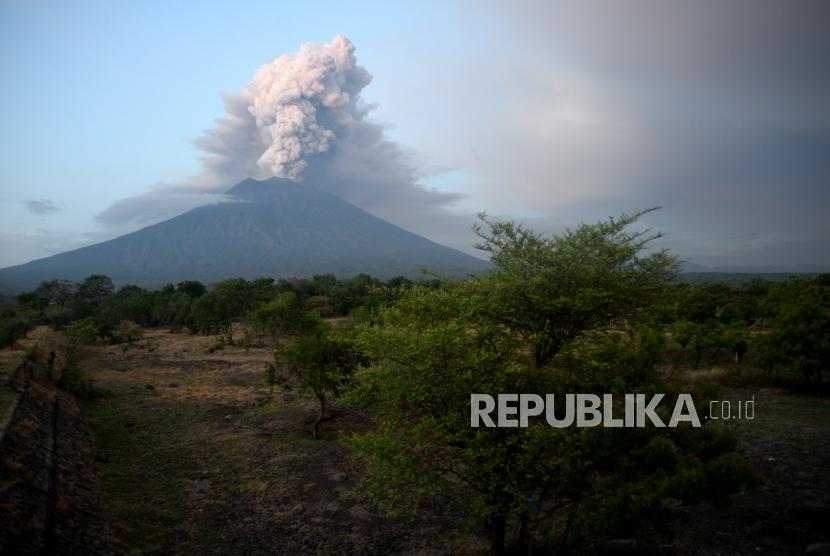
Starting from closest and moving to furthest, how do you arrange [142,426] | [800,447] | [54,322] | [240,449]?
[800,447], [240,449], [142,426], [54,322]

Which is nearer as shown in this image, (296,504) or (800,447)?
(296,504)

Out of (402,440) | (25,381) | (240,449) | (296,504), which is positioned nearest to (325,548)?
(296,504)

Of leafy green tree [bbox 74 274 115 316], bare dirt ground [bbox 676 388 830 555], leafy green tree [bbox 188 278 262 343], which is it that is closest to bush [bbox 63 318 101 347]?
leafy green tree [bbox 188 278 262 343]

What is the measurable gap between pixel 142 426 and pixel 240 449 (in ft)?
17.1

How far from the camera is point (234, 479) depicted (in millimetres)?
13023

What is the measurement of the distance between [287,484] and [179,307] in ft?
153

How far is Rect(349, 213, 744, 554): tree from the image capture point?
637 cm

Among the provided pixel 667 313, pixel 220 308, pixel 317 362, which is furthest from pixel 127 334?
pixel 667 313

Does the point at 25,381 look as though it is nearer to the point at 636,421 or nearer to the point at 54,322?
the point at 636,421

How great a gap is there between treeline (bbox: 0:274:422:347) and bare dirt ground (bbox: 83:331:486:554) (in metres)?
11.0

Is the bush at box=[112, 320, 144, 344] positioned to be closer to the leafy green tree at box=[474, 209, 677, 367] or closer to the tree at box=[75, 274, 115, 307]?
the tree at box=[75, 274, 115, 307]

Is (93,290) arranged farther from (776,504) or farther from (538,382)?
(776,504)

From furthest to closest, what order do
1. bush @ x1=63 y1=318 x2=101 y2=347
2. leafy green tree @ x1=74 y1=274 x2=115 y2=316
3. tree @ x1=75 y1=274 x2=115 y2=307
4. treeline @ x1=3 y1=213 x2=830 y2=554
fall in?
tree @ x1=75 y1=274 x2=115 y2=307 < leafy green tree @ x1=74 y1=274 x2=115 y2=316 < bush @ x1=63 y1=318 x2=101 y2=347 < treeline @ x1=3 y1=213 x2=830 y2=554

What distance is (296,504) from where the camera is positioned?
11703 millimetres
